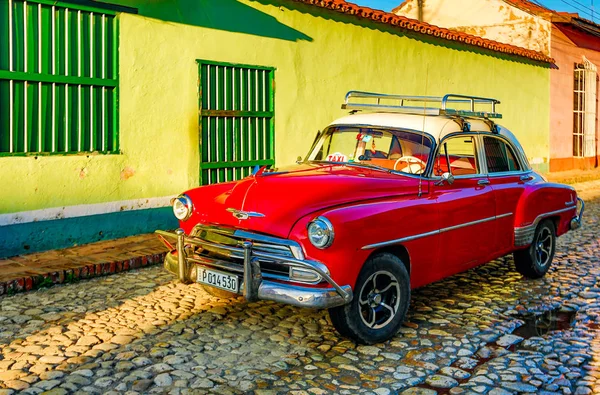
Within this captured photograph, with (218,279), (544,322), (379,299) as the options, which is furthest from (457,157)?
(218,279)

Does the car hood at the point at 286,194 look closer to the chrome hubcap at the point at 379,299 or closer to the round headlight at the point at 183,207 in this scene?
the round headlight at the point at 183,207

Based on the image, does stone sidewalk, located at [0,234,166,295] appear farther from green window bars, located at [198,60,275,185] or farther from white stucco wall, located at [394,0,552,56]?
white stucco wall, located at [394,0,552,56]

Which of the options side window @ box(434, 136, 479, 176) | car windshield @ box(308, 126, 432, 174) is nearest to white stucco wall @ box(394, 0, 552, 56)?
side window @ box(434, 136, 479, 176)

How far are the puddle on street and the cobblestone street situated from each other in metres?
0.02

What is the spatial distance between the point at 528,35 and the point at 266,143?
38.3 ft

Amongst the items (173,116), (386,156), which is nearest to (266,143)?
(173,116)

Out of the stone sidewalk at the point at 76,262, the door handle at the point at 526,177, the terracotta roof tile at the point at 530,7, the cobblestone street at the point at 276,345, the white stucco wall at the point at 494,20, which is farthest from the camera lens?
the white stucco wall at the point at 494,20

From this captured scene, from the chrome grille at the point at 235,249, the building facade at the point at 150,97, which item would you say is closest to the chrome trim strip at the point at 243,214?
the chrome grille at the point at 235,249

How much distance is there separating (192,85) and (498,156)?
4.20m

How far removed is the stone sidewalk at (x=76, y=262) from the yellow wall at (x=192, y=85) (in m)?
0.57

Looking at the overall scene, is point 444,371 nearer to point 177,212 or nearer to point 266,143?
point 177,212

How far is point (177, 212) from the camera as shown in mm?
5301

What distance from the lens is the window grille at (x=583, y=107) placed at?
20094 mm

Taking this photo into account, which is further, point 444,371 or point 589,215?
point 589,215
